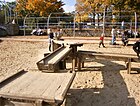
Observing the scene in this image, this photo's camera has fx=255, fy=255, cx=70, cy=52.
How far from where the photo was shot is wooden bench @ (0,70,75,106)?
385cm

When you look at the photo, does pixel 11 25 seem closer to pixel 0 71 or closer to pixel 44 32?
pixel 44 32

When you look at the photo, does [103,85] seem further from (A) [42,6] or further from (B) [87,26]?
(A) [42,6]

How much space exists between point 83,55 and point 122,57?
1.40 m

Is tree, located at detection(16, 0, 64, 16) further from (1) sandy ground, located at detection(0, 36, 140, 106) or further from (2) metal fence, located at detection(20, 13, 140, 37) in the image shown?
(1) sandy ground, located at detection(0, 36, 140, 106)

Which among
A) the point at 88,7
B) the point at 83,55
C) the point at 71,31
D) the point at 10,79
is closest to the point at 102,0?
the point at 88,7

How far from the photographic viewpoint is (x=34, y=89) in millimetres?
4242

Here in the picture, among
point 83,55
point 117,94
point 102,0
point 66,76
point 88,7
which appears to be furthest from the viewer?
point 88,7

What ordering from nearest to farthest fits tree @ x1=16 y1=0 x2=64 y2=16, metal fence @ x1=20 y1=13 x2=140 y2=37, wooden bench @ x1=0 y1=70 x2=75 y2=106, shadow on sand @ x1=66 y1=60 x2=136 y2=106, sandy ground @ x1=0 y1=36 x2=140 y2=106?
wooden bench @ x1=0 y1=70 x2=75 y2=106 → shadow on sand @ x1=66 y1=60 x2=136 y2=106 → sandy ground @ x1=0 y1=36 x2=140 y2=106 → metal fence @ x1=20 y1=13 x2=140 y2=37 → tree @ x1=16 y1=0 x2=64 y2=16

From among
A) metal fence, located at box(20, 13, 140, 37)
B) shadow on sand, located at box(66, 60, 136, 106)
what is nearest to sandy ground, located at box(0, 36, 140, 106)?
shadow on sand, located at box(66, 60, 136, 106)

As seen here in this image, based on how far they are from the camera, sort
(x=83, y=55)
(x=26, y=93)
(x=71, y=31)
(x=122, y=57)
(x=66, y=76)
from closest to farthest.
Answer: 1. (x=26, y=93)
2. (x=66, y=76)
3. (x=122, y=57)
4. (x=83, y=55)
5. (x=71, y=31)

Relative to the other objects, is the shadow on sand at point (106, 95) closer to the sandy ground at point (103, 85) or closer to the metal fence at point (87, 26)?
the sandy ground at point (103, 85)

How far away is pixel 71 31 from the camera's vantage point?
2903cm

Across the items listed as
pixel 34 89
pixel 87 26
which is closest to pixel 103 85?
pixel 34 89

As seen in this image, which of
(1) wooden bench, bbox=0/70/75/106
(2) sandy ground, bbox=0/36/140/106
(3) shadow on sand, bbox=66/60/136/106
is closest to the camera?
(1) wooden bench, bbox=0/70/75/106
